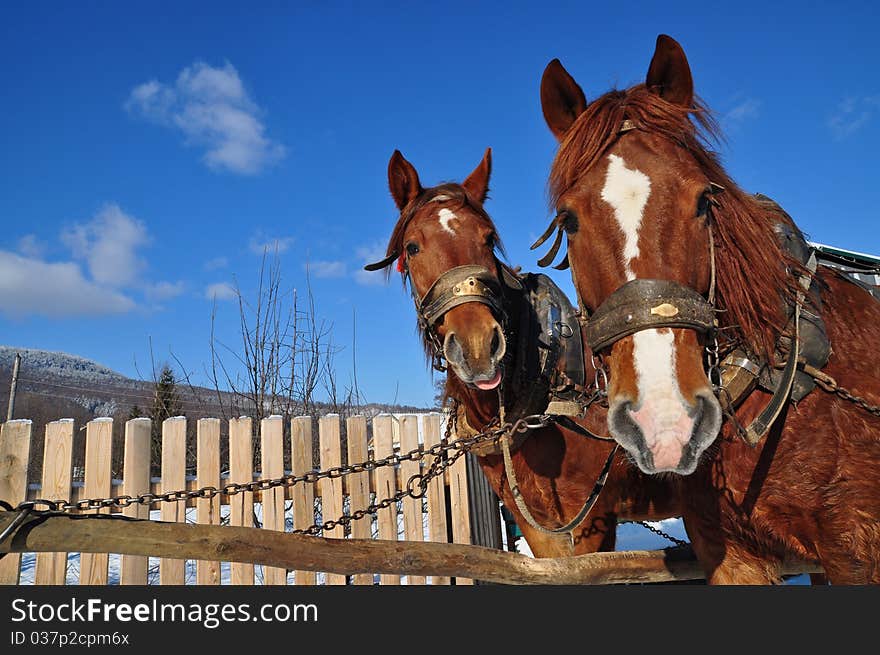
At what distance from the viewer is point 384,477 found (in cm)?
532

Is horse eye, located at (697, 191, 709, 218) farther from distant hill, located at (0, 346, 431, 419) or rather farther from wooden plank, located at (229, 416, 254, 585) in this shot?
distant hill, located at (0, 346, 431, 419)

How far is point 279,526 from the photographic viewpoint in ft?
15.3

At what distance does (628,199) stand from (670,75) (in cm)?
71

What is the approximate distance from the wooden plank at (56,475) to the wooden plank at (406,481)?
2760 millimetres

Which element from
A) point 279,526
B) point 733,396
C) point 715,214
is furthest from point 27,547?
point 279,526

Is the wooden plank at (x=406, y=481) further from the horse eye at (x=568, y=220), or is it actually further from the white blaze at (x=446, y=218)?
the horse eye at (x=568, y=220)

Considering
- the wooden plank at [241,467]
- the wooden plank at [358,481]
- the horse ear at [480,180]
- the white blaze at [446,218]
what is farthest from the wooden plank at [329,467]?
the white blaze at [446,218]

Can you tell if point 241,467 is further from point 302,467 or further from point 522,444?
point 522,444

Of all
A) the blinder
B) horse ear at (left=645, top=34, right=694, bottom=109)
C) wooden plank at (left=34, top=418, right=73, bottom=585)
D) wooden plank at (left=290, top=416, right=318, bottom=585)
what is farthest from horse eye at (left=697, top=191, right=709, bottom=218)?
wooden plank at (left=34, top=418, right=73, bottom=585)

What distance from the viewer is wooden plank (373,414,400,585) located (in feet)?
16.9

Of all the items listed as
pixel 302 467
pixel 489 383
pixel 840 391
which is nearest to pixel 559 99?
pixel 489 383

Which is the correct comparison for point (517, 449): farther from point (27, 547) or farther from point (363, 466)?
point (27, 547)

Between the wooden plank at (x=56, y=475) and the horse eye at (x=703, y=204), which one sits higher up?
the horse eye at (x=703, y=204)

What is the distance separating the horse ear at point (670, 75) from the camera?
1.98m
